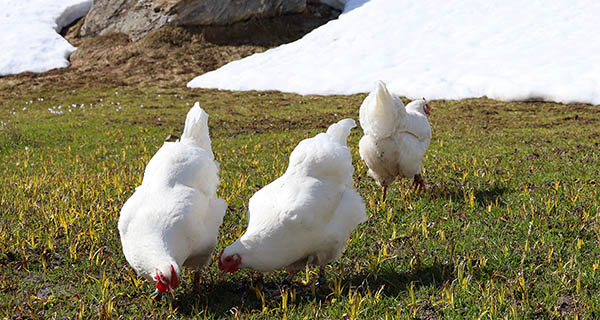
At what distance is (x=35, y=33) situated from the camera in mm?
34375

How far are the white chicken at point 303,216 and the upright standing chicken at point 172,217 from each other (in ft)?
1.18

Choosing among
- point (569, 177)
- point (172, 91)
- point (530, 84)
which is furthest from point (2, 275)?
point (172, 91)

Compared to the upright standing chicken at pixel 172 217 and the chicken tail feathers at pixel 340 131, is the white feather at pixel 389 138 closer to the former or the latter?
the chicken tail feathers at pixel 340 131

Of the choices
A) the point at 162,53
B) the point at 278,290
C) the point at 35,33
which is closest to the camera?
the point at 278,290

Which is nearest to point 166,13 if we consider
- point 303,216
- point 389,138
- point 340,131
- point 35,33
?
point 35,33

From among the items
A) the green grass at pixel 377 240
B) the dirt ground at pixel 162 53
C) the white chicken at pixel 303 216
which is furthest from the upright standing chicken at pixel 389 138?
the dirt ground at pixel 162 53

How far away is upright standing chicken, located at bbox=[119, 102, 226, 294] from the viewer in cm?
394

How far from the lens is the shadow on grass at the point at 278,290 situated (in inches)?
163

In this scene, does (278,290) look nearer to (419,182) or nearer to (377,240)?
(377,240)

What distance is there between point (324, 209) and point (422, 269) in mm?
1118

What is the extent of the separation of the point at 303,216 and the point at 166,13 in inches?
1303

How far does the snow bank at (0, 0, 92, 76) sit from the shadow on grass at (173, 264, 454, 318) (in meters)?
30.6

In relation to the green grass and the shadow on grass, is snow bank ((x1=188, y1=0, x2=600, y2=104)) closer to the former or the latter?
the green grass

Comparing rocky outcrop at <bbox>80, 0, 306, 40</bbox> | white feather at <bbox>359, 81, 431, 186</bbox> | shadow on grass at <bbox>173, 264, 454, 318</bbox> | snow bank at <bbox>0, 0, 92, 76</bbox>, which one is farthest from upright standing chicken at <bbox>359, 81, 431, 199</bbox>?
rocky outcrop at <bbox>80, 0, 306, 40</bbox>
